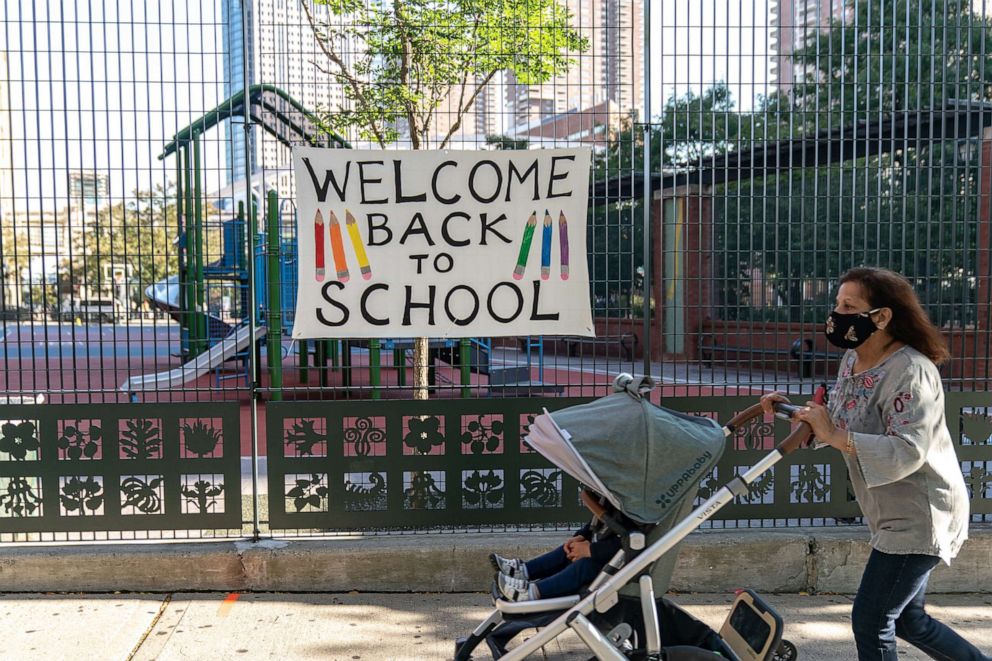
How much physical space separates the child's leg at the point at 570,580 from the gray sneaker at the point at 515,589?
0.12ft

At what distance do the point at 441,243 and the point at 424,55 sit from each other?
3071mm

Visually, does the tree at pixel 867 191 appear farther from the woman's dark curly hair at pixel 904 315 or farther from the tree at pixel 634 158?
the woman's dark curly hair at pixel 904 315

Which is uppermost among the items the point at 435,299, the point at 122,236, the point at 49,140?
the point at 49,140

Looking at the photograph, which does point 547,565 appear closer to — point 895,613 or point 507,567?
point 507,567

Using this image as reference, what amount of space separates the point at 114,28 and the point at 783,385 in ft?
15.6

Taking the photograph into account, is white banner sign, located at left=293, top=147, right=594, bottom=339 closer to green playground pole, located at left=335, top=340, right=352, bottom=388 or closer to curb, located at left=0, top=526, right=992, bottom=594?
green playground pole, located at left=335, top=340, right=352, bottom=388

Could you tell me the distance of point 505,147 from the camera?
5605 mm

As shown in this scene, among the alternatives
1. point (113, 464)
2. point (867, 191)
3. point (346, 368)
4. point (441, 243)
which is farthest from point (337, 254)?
point (867, 191)

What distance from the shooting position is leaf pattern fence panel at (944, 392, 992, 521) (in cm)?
551

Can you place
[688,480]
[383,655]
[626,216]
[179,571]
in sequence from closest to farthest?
[688,480] → [383,655] → [179,571] → [626,216]

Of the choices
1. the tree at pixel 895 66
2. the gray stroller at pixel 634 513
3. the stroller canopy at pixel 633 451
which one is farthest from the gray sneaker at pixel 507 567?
the tree at pixel 895 66

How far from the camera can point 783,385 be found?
18.6 ft

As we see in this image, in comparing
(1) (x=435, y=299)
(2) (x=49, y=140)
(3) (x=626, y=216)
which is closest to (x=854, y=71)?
(3) (x=626, y=216)

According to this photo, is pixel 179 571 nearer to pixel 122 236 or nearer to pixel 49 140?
pixel 122 236
